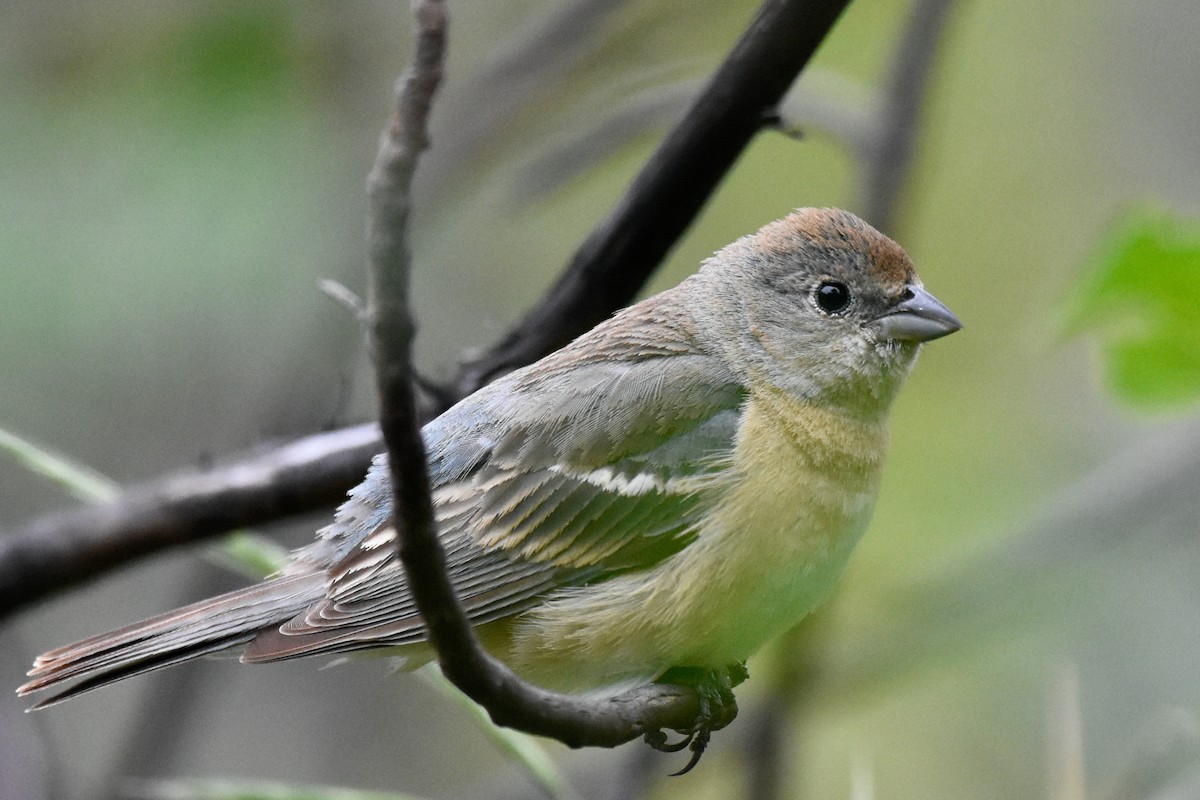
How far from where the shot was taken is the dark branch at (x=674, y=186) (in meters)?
3.25

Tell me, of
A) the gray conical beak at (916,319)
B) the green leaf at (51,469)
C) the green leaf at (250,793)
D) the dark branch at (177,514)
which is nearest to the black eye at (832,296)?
the gray conical beak at (916,319)

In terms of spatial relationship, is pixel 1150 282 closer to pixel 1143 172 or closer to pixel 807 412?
pixel 807 412

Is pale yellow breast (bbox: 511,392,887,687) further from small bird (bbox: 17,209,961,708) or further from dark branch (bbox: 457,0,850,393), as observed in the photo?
dark branch (bbox: 457,0,850,393)

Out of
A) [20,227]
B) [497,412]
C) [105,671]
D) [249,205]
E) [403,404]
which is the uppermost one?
[403,404]

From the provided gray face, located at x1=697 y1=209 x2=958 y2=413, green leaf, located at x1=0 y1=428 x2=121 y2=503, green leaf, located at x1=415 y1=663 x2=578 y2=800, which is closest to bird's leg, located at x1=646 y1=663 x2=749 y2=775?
green leaf, located at x1=415 y1=663 x2=578 y2=800

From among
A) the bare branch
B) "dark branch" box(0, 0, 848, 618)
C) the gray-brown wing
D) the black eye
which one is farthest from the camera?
the bare branch

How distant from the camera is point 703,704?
316 centimetres

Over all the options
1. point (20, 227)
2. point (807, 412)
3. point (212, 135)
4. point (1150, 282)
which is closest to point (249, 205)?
point (212, 135)

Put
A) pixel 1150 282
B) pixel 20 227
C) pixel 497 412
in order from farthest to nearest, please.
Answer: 1. pixel 20 227
2. pixel 497 412
3. pixel 1150 282

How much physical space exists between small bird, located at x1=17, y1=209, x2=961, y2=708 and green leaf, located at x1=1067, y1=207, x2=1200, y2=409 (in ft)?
1.77

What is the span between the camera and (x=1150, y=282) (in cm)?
285

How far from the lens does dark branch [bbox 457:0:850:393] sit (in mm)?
3246

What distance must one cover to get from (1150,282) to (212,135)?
4.46 m

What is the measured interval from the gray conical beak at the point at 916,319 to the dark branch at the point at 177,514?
1.52 metres
